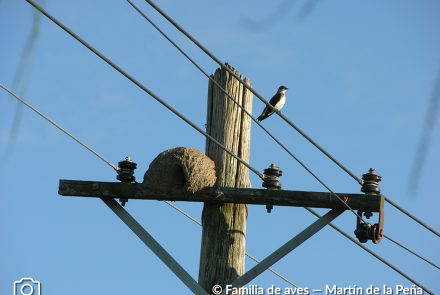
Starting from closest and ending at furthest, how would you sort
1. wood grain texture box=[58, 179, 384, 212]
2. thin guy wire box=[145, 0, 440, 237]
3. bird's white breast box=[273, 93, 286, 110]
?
thin guy wire box=[145, 0, 440, 237]
wood grain texture box=[58, 179, 384, 212]
bird's white breast box=[273, 93, 286, 110]

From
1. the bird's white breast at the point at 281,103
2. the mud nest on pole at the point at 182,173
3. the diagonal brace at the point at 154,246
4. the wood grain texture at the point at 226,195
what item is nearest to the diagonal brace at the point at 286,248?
Answer: the wood grain texture at the point at 226,195

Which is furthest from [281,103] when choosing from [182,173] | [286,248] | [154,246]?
[154,246]

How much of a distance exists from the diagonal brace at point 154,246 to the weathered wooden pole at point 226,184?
203 millimetres

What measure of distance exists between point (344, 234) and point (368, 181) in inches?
23.1

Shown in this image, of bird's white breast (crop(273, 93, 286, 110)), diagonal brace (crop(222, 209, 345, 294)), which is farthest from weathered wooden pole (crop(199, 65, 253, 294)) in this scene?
bird's white breast (crop(273, 93, 286, 110))

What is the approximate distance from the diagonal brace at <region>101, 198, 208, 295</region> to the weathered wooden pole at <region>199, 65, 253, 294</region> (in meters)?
0.20

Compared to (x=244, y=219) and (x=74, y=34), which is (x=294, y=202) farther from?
(x=74, y=34)

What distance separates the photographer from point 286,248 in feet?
15.4

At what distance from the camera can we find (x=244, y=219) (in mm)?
5008

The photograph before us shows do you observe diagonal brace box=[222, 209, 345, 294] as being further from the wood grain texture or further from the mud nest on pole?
the mud nest on pole

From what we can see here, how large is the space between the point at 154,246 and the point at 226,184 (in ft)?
3.09

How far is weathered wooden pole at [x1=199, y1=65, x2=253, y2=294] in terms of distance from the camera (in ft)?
15.8

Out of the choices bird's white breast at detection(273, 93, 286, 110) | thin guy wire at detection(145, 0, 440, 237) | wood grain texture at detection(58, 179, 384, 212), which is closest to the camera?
thin guy wire at detection(145, 0, 440, 237)

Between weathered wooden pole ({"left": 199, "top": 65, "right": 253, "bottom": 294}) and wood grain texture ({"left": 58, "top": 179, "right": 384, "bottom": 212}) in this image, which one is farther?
weathered wooden pole ({"left": 199, "top": 65, "right": 253, "bottom": 294})
